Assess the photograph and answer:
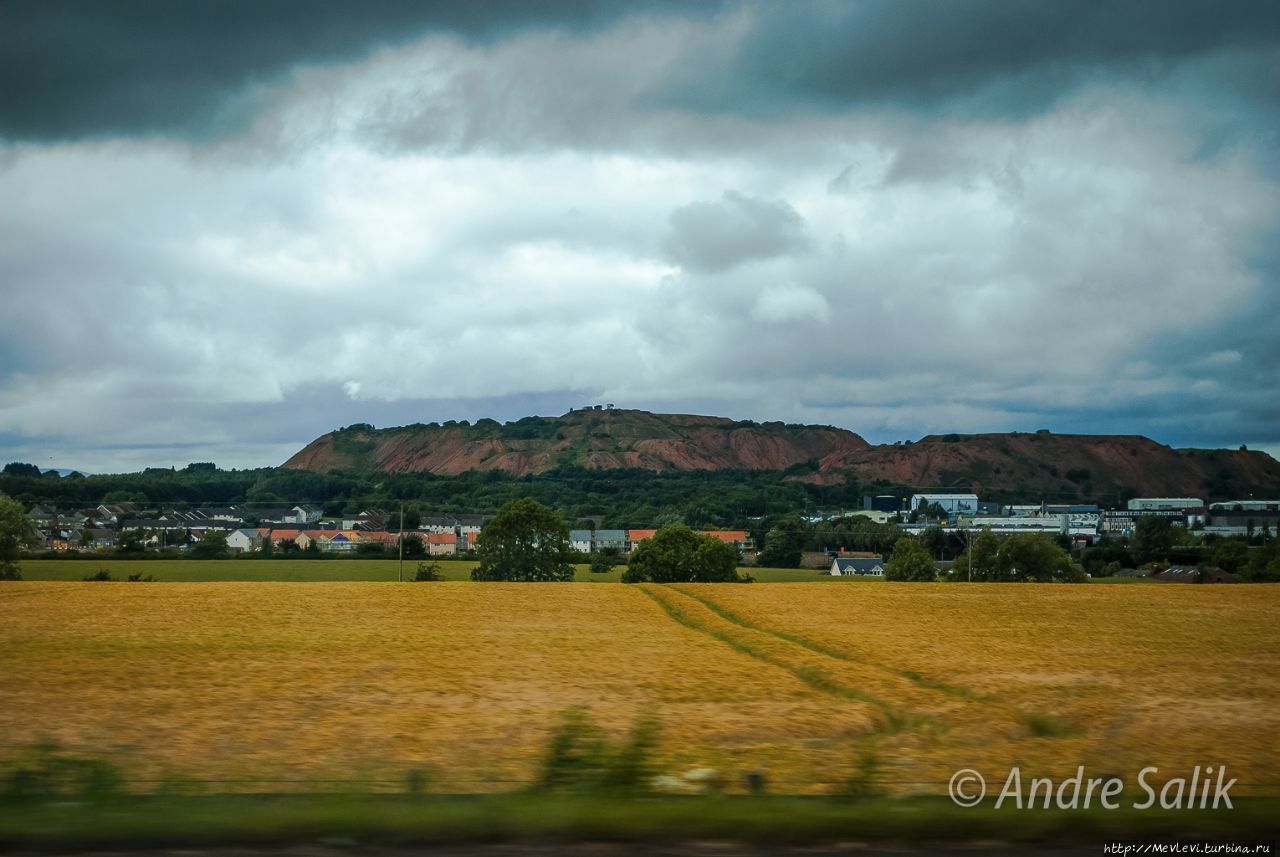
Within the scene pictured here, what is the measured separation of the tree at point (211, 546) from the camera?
65062mm

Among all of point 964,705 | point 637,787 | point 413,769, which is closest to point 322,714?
point 413,769

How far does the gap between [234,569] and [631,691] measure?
47.5 m

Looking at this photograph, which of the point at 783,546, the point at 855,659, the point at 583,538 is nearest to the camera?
the point at 855,659

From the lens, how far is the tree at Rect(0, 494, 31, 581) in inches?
2173

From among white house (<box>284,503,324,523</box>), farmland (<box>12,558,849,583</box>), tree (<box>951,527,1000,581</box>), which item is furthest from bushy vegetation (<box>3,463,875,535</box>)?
tree (<box>951,527,1000,581</box>)

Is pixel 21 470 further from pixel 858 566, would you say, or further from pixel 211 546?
pixel 858 566

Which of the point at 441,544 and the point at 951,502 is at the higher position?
the point at 951,502

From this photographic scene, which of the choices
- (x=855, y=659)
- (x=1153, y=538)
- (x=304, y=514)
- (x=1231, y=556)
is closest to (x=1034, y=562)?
(x=1153, y=538)

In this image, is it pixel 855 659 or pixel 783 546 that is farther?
pixel 783 546

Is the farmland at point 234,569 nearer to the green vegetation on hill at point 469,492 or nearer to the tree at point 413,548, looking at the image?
the tree at point 413,548

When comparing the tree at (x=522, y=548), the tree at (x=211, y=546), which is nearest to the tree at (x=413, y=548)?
the tree at (x=522, y=548)

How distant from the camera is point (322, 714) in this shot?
1308 cm

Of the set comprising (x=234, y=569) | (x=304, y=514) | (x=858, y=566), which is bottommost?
(x=858, y=566)

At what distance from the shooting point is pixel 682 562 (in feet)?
224
